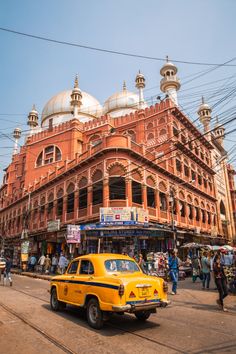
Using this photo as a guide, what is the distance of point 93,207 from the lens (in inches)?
936

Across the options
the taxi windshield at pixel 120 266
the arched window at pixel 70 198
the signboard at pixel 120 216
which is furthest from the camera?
the arched window at pixel 70 198

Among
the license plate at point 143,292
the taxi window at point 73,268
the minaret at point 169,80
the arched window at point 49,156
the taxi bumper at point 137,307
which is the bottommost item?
the taxi bumper at point 137,307

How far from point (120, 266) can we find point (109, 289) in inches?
46.5

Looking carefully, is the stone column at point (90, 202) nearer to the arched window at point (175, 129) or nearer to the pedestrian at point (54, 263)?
the pedestrian at point (54, 263)

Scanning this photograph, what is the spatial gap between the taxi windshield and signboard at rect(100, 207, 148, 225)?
501 inches

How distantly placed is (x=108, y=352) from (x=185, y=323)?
9.28 ft

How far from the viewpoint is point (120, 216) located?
2088 centimetres

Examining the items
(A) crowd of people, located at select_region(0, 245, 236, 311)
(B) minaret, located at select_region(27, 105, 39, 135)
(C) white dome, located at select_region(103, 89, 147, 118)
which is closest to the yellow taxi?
(A) crowd of people, located at select_region(0, 245, 236, 311)

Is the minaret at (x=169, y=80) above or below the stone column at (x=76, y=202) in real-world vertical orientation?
above

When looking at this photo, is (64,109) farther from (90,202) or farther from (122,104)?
(90,202)

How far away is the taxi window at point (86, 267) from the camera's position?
7.38 meters

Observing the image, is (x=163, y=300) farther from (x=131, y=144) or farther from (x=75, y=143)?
(x=75, y=143)

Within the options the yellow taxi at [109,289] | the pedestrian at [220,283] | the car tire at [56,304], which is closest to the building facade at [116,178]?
the pedestrian at [220,283]

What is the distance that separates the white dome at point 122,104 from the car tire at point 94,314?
36773mm
